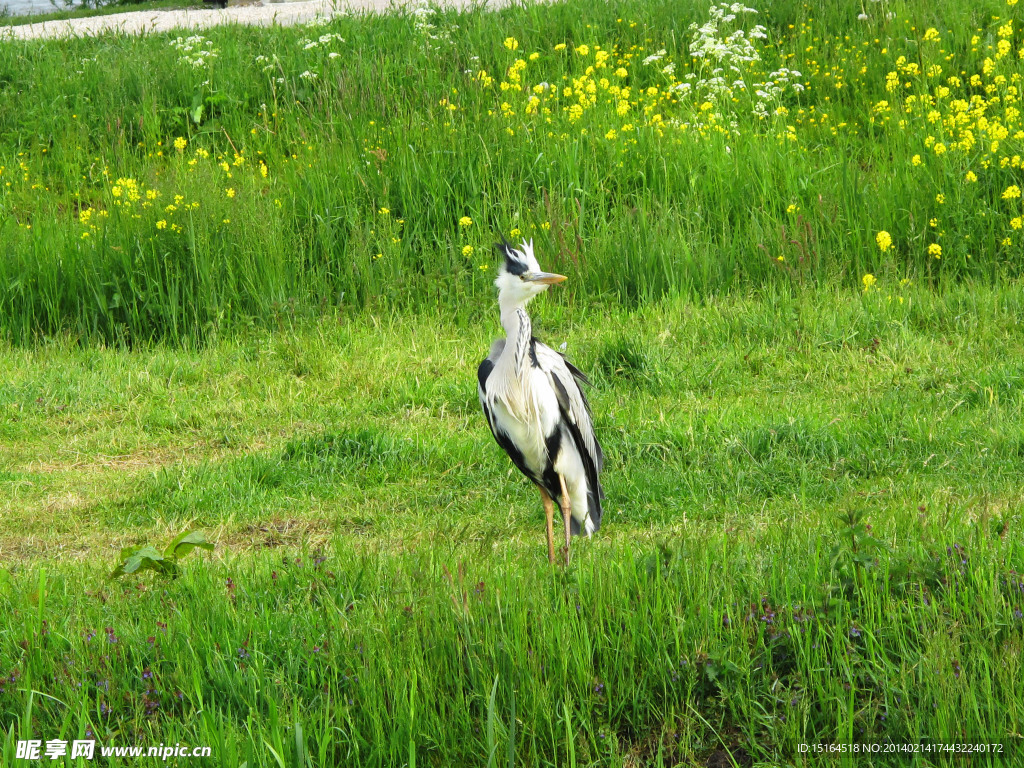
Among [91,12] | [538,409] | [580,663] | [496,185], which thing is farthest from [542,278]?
[91,12]

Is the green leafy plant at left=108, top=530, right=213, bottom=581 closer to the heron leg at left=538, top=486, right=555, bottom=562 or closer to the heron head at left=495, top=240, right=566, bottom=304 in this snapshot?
the heron leg at left=538, top=486, right=555, bottom=562

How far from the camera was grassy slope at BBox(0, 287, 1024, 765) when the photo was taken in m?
2.80

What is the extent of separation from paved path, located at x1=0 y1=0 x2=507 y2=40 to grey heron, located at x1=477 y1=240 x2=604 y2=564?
1009 cm

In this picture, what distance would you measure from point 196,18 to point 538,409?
13.2m

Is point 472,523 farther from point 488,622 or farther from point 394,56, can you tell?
point 394,56

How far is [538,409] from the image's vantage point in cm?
435

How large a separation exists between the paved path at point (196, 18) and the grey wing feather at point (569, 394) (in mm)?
9963

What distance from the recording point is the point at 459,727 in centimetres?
280

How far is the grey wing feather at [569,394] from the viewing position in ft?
14.6

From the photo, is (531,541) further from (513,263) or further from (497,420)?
(513,263)

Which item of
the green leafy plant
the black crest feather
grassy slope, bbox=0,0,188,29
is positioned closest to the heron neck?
the black crest feather

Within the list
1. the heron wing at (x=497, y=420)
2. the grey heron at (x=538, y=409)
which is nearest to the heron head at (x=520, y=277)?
the grey heron at (x=538, y=409)

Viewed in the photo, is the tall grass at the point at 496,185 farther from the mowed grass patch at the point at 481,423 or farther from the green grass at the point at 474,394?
the mowed grass patch at the point at 481,423

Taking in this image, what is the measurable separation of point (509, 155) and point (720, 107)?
211 centimetres
